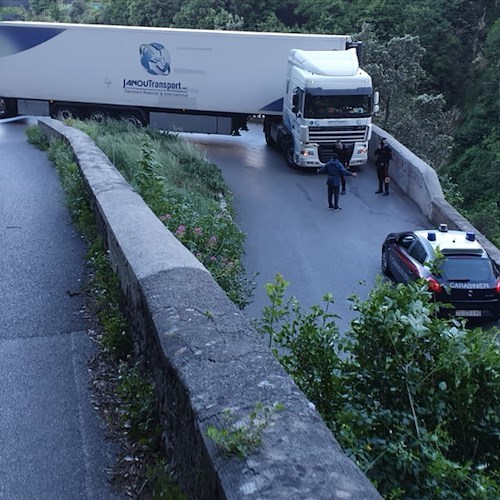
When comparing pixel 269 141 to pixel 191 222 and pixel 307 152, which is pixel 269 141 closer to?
pixel 307 152

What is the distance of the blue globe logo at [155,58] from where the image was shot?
1103 inches

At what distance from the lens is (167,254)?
236 inches

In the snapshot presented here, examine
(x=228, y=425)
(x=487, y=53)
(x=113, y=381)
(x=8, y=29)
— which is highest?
(x=228, y=425)

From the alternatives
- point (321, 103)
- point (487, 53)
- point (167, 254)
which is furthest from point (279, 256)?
point (487, 53)

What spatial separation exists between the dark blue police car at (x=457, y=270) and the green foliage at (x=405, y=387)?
848 centimetres

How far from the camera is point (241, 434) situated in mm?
3365

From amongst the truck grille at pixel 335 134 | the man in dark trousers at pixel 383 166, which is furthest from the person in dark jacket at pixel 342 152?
the man in dark trousers at pixel 383 166

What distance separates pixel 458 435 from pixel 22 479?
2.58 m

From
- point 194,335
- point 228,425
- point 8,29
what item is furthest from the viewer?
point 8,29

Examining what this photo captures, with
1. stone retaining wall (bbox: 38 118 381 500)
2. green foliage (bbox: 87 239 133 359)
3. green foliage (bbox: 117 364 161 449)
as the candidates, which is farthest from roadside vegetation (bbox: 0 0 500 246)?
green foliage (bbox: 117 364 161 449)

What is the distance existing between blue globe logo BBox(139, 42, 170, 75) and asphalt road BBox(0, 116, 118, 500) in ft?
59.0

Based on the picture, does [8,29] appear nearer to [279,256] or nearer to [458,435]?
[279,256]

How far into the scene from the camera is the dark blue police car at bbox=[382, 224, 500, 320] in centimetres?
1395

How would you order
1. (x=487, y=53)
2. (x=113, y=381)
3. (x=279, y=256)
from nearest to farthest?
(x=113, y=381) < (x=279, y=256) < (x=487, y=53)
